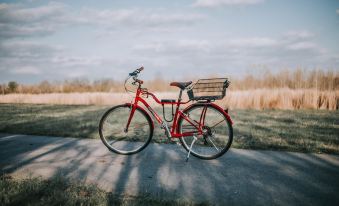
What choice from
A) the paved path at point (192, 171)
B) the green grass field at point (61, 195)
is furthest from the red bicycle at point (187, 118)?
the green grass field at point (61, 195)

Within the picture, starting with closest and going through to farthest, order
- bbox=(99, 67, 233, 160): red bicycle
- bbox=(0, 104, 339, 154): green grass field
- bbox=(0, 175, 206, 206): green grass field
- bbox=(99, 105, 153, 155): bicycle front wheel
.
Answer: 1. bbox=(0, 175, 206, 206): green grass field
2. bbox=(99, 67, 233, 160): red bicycle
3. bbox=(99, 105, 153, 155): bicycle front wheel
4. bbox=(0, 104, 339, 154): green grass field

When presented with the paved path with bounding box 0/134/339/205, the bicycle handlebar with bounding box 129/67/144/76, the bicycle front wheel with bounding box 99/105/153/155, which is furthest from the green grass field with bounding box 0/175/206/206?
the bicycle handlebar with bounding box 129/67/144/76

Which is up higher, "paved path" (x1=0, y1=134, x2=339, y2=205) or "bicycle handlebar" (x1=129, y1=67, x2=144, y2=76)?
"bicycle handlebar" (x1=129, y1=67, x2=144, y2=76)

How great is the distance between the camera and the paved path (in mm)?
2738

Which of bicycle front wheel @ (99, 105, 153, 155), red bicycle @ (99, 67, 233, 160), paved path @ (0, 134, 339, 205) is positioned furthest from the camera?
bicycle front wheel @ (99, 105, 153, 155)

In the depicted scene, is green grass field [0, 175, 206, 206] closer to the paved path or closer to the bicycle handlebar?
the paved path

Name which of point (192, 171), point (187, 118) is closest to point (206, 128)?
point (187, 118)

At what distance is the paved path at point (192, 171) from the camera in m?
2.74

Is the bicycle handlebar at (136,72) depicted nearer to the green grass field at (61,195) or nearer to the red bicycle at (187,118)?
the red bicycle at (187,118)

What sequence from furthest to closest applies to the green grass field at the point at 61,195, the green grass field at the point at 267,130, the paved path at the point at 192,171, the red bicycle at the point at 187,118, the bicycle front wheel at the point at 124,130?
the green grass field at the point at 267,130, the bicycle front wheel at the point at 124,130, the red bicycle at the point at 187,118, the paved path at the point at 192,171, the green grass field at the point at 61,195

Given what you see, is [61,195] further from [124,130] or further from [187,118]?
[187,118]

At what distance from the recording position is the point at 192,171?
134 inches

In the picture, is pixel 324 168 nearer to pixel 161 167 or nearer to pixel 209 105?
pixel 209 105

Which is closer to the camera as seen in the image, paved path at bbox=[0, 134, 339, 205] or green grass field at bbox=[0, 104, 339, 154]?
paved path at bbox=[0, 134, 339, 205]
